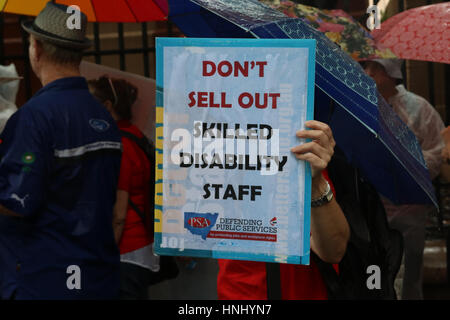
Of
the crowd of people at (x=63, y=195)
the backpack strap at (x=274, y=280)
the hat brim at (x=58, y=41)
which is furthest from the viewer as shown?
the hat brim at (x=58, y=41)

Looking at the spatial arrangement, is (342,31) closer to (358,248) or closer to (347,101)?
(358,248)

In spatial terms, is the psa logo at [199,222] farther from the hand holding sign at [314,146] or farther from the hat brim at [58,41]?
the hat brim at [58,41]

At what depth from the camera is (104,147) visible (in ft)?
9.86

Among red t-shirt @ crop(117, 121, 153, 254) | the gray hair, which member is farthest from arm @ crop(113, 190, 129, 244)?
the gray hair

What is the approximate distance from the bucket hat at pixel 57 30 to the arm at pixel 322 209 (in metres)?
1.59

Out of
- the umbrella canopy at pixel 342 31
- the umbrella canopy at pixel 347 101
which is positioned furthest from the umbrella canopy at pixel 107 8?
the umbrella canopy at pixel 347 101

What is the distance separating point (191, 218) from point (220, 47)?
0.46 metres

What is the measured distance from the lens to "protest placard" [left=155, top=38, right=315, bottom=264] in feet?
5.53

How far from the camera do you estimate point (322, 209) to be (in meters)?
2.00

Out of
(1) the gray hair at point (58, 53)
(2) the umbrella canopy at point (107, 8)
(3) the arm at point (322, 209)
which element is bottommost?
(3) the arm at point (322, 209)

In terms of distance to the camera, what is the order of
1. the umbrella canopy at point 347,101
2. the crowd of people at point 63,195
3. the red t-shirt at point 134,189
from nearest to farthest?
the umbrella canopy at point 347,101 < the crowd of people at point 63,195 < the red t-shirt at point 134,189

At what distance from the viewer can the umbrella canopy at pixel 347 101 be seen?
71.7 inches

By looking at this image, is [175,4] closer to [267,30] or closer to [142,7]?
[267,30]
